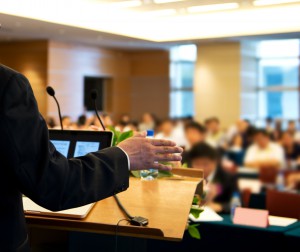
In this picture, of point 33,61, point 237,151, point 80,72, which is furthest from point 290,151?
point 33,61

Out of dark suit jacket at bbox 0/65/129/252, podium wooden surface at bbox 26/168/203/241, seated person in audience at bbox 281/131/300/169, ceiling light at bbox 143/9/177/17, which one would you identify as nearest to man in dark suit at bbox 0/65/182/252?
dark suit jacket at bbox 0/65/129/252

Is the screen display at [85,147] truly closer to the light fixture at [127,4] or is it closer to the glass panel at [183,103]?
the light fixture at [127,4]

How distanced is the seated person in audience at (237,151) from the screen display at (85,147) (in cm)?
594

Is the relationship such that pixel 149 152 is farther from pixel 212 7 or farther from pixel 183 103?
pixel 183 103

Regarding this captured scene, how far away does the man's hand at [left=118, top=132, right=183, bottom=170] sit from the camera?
1.29 metres

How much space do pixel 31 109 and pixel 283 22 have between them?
7.55 meters

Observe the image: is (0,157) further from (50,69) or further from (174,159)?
(50,69)

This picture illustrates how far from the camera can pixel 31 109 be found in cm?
111

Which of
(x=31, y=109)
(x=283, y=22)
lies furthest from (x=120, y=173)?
(x=283, y=22)

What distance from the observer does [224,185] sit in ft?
14.1

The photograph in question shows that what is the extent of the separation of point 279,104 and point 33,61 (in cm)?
694

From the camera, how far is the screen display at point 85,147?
1767 millimetres

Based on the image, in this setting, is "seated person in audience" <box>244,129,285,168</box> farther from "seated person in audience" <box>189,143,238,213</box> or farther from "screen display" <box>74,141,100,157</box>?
"screen display" <box>74,141,100,157</box>

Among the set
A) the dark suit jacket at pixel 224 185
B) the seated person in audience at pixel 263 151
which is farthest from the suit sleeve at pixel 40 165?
the seated person in audience at pixel 263 151
